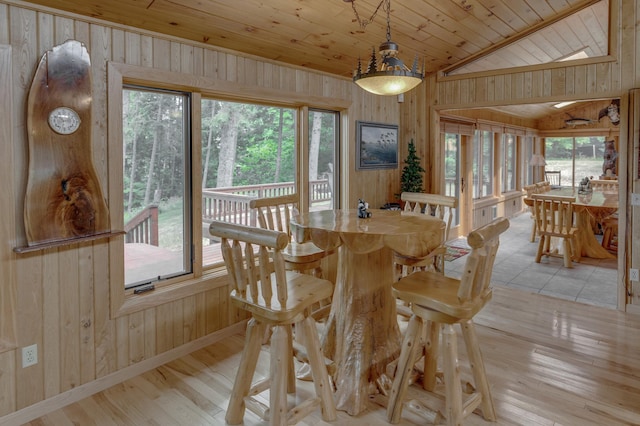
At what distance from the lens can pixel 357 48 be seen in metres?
3.86

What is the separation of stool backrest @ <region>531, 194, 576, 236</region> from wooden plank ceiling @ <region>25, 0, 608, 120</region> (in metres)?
1.86

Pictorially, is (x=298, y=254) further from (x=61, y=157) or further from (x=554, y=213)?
(x=554, y=213)

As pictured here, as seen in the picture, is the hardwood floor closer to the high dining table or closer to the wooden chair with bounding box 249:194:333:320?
the high dining table

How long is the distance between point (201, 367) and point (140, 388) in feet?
1.33

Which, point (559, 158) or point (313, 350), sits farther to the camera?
point (559, 158)

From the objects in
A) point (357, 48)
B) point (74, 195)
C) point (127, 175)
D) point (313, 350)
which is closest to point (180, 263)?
point (127, 175)

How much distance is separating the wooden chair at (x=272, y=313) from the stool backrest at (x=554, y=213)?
4195 millimetres

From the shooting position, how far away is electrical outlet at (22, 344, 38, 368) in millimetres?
2236

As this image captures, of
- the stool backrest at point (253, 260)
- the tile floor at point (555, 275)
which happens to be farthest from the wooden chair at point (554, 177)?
the stool backrest at point (253, 260)

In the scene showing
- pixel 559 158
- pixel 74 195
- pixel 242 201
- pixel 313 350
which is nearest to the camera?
pixel 313 350

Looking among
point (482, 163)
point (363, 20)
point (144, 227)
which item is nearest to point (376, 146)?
point (363, 20)

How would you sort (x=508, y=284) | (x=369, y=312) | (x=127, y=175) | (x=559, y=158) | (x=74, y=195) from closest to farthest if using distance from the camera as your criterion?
1. (x=74, y=195)
2. (x=369, y=312)
3. (x=127, y=175)
4. (x=508, y=284)
5. (x=559, y=158)

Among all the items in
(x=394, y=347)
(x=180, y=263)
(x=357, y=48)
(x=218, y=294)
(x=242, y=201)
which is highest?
(x=357, y=48)

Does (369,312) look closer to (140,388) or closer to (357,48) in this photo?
(140,388)
